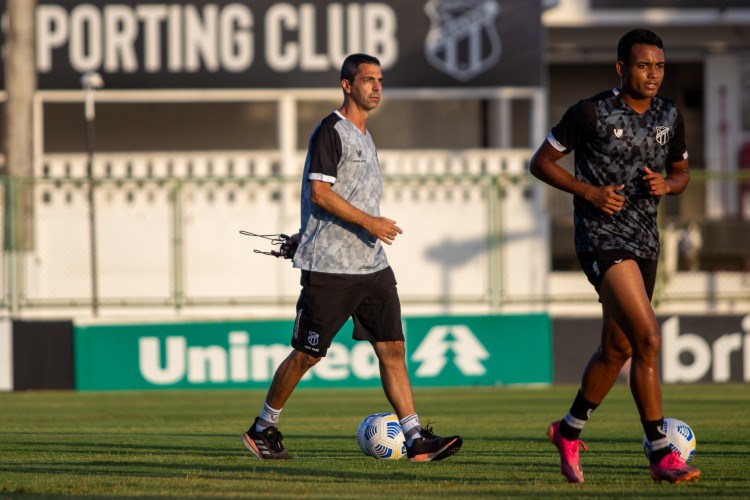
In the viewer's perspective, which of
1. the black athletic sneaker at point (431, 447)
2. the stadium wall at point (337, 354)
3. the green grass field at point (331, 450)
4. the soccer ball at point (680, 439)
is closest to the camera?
the green grass field at point (331, 450)

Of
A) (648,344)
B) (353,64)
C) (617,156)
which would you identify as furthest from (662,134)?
(353,64)

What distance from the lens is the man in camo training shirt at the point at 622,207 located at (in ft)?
22.1

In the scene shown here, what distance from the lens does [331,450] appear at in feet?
28.0

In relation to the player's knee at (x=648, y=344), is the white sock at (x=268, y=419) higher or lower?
lower

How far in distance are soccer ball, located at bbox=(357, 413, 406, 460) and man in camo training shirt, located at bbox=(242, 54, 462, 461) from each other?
168 mm

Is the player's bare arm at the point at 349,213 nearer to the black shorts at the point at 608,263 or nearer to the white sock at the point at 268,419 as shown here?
the black shorts at the point at 608,263

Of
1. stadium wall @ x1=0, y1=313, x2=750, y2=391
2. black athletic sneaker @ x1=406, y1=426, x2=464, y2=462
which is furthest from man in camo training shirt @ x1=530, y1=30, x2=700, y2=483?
stadium wall @ x1=0, y1=313, x2=750, y2=391

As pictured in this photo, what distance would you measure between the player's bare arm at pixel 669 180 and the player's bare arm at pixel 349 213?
1.39 meters

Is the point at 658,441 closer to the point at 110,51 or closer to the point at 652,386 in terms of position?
the point at 652,386

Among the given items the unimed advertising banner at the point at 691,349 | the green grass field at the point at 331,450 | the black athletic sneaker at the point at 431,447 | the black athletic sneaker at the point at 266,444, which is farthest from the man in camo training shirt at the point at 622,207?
the unimed advertising banner at the point at 691,349

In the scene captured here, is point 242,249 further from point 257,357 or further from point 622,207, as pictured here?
point 622,207

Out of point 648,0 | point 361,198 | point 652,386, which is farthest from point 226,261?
point 652,386

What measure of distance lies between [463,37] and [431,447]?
13389mm

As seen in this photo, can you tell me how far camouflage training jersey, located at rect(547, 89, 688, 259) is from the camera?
690cm
